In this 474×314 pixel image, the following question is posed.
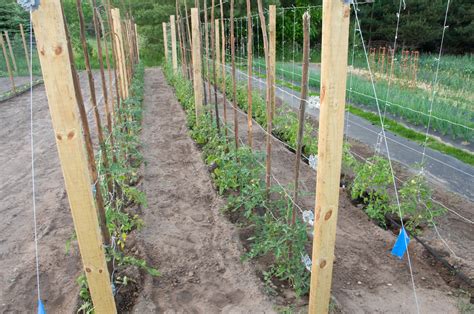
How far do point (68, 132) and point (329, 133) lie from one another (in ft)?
3.88

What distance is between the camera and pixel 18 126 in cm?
757

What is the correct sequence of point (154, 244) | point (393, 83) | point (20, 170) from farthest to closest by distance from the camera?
point (393, 83), point (20, 170), point (154, 244)

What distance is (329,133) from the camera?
166 cm

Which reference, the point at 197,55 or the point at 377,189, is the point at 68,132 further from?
the point at 197,55

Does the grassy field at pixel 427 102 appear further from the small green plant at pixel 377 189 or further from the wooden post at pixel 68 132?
the wooden post at pixel 68 132

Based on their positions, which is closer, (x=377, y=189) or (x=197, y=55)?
(x=377, y=189)

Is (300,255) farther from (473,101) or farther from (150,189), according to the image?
(473,101)

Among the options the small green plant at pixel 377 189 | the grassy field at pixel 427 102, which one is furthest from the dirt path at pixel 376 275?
the grassy field at pixel 427 102

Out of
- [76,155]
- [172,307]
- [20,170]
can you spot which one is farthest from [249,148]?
[20,170]

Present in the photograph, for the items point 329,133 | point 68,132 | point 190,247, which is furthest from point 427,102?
point 68,132

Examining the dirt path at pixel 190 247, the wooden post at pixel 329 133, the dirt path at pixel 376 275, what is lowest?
the dirt path at pixel 376 275

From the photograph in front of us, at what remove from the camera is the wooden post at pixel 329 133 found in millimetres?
1523

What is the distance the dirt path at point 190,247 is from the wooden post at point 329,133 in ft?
2.06

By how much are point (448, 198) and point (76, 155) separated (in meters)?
3.64
